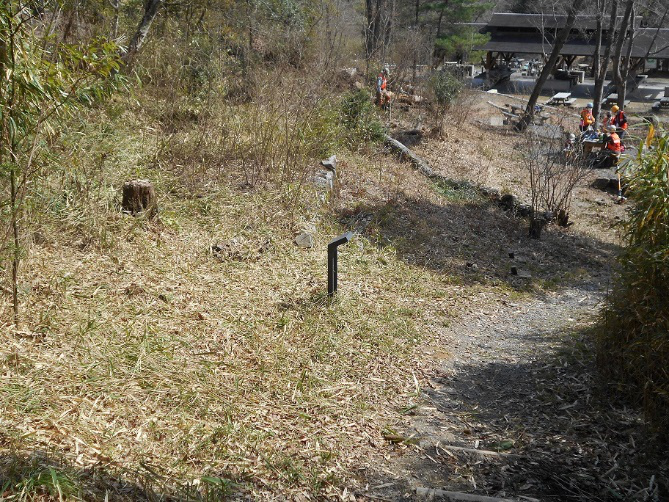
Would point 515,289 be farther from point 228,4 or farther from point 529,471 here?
point 228,4

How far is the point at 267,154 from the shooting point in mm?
8930

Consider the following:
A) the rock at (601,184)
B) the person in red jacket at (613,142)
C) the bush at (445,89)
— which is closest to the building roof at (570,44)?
the bush at (445,89)

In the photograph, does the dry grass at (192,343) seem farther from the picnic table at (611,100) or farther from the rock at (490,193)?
the picnic table at (611,100)

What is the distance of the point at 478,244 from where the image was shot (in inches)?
380

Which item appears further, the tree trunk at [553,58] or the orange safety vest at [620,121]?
the tree trunk at [553,58]

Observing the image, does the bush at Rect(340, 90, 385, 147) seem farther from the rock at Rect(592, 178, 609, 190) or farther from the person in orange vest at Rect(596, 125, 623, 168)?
the person in orange vest at Rect(596, 125, 623, 168)

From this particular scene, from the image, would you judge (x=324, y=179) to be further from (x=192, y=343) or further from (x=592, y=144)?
(x=592, y=144)

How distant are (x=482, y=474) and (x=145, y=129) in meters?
6.72

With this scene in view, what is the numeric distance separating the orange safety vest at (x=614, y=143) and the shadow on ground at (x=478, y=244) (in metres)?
4.77

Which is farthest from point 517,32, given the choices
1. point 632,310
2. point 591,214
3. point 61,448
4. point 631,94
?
point 61,448

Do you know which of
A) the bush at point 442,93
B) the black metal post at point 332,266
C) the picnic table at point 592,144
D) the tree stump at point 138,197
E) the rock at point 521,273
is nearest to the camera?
the black metal post at point 332,266

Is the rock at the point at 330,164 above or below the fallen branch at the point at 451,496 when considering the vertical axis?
above

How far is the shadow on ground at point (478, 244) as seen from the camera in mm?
8641

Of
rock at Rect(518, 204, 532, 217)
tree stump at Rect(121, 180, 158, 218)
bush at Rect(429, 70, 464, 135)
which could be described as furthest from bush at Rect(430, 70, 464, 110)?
tree stump at Rect(121, 180, 158, 218)
